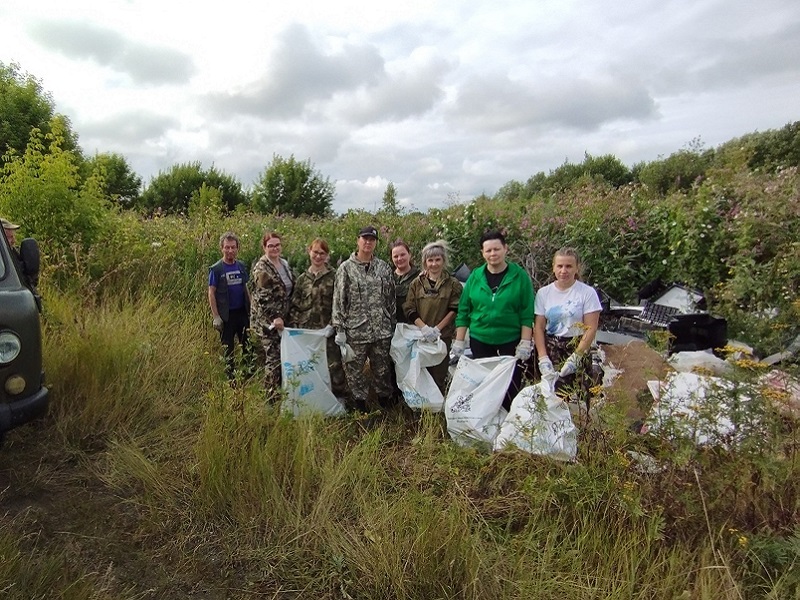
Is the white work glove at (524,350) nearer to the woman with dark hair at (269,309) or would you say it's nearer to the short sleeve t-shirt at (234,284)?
the woman with dark hair at (269,309)

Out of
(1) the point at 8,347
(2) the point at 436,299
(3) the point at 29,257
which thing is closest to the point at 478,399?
(2) the point at 436,299

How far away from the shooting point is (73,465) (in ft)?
11.0

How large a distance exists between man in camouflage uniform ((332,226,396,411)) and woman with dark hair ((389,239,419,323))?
225 millimetres

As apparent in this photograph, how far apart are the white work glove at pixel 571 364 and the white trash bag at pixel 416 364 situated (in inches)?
41.9

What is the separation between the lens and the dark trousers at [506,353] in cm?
368

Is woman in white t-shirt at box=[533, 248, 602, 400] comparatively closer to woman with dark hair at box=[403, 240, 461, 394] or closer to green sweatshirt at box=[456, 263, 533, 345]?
green sweatshirt at box=[456, 263, 533, 345]

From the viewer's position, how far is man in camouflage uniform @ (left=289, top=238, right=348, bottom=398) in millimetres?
4426

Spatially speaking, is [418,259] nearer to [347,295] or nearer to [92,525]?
[347,295]

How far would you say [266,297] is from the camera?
4.38m

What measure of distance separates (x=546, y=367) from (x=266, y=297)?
98.9 inches

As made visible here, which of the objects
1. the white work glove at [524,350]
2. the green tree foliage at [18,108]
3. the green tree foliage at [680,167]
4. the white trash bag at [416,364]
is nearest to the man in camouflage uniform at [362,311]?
the white trash bag at [416,364]

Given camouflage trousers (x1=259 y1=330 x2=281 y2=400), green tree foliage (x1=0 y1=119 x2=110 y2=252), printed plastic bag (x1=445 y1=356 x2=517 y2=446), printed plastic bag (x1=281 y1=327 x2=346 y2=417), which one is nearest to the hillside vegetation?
printed plastic bag (x1=445 y1=356 x2=517 y2=446)

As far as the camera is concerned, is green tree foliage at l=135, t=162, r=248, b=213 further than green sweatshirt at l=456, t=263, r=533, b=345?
Yes

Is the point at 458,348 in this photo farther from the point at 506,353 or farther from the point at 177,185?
the point at 177,185
